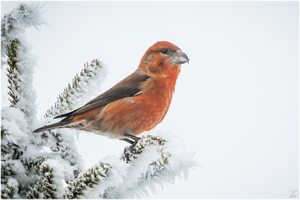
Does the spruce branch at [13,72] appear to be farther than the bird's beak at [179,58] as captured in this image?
No

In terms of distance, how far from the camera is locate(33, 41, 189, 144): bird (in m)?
2.21

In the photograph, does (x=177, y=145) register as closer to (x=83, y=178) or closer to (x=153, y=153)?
(x=153, y=153)

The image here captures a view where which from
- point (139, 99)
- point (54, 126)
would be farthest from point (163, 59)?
point (54, 126)

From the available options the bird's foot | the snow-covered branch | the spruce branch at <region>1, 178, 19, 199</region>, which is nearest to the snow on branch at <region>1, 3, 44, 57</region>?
the snow-covered branch

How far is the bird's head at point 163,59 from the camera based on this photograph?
2.37 metres

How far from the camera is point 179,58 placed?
2.38m

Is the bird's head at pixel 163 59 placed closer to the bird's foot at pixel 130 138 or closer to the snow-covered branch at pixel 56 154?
the bird's foot at pixel 130 138

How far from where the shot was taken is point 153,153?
4.81ft

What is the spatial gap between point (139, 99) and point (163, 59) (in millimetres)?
304

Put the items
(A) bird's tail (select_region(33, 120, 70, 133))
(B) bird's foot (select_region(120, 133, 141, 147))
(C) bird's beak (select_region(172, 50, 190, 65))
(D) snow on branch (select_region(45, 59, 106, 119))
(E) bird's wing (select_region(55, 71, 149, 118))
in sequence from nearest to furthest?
(A) bird's tail (select_region(33, 120, 70, 133)) < (D) snow on branch (select_region(45, 59, 106, 119)) < (B) bird's foot (select_region(120, 133, 141, 147)) < (E) bird's wing (select_region(55, 71, 149, 118)) < (C) bird's beak (select_region(172, 50, 190, 65))
